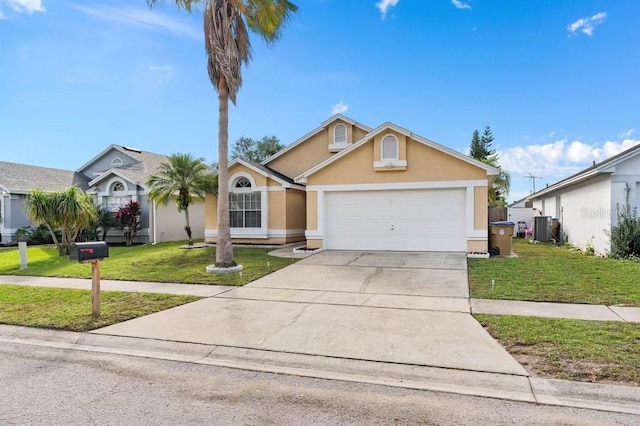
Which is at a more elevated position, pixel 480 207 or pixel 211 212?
pixel 480 207

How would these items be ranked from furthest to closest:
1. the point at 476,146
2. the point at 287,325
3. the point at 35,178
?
1. the point at 476,146
2. the point at 35,178
3. the point at 287,325

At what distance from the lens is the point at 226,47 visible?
446 inches

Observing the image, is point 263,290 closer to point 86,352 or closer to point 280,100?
point 86,352

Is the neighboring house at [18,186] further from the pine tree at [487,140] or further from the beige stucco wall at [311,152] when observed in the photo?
the pine tree at [487,140]

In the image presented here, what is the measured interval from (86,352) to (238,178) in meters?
13.4

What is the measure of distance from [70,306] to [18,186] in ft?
65.1

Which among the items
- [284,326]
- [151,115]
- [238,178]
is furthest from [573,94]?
[151,115]

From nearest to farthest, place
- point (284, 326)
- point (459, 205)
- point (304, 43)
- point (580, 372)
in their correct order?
point (580, 372)
point (284, 326)
point (459, 205)
point (304, 43)

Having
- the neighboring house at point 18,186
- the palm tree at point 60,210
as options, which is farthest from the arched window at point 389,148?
the neighboring house at point 18,186

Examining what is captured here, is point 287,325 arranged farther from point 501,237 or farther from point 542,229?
point 542,229

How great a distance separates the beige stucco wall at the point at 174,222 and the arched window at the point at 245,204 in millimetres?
2572

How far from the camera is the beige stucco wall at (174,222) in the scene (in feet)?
69.2

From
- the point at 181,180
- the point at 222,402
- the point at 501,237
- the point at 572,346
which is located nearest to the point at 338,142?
the point at 181,180

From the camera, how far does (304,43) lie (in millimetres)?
15898
